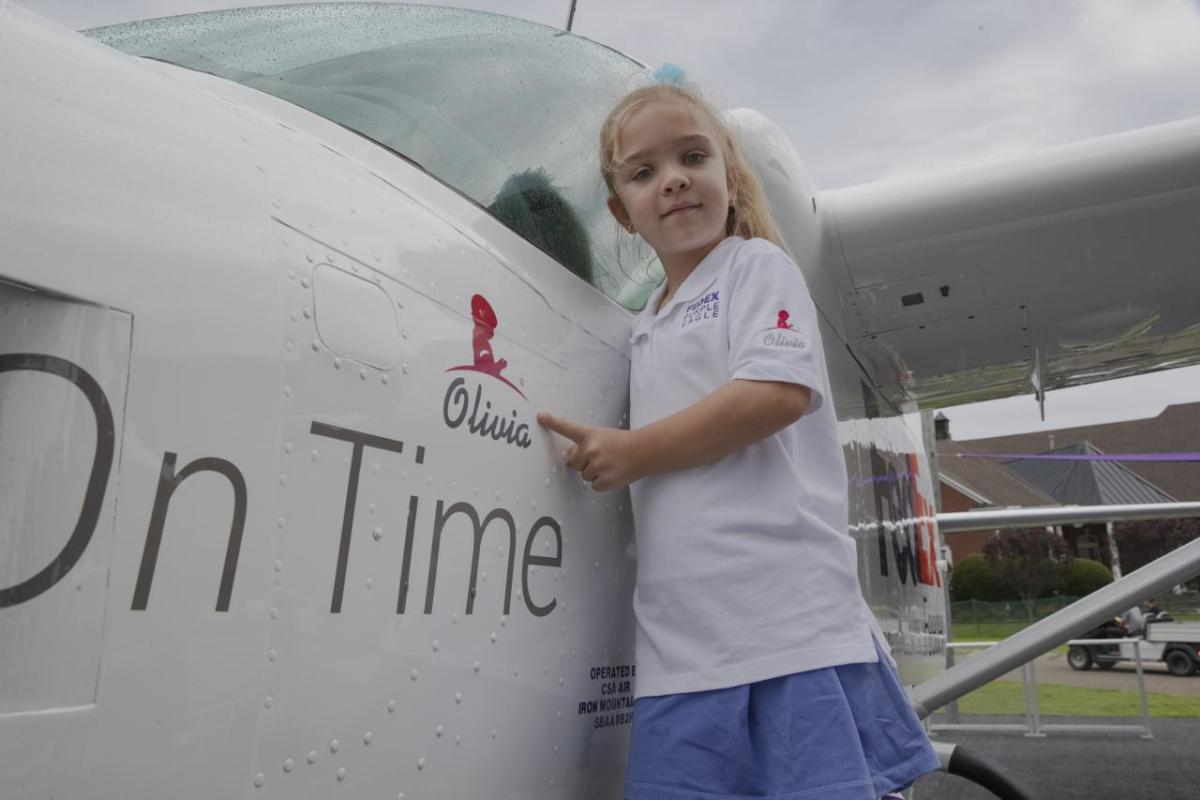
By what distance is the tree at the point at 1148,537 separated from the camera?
33.1 m

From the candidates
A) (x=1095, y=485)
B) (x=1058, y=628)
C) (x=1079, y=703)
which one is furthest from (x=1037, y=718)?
(x=1095, y=485)

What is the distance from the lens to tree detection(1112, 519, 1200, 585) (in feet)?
109

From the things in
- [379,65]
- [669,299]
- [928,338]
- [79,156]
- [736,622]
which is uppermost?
[928,338]

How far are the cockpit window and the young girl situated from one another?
0.57ft

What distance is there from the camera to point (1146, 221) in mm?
2619

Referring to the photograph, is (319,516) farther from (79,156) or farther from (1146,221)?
(1146,221)

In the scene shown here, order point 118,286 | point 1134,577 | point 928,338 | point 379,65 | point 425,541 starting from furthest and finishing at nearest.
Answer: point 928,338
point 1134,577
point 379,65
point 425,541
point 118,286

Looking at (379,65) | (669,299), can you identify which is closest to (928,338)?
(669,299)

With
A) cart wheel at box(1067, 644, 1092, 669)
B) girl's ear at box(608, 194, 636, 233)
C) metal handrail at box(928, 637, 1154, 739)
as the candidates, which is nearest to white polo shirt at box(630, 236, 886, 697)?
girl's ear at box(608, 194, 636, 233)

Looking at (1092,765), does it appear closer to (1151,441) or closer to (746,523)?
(746,523)

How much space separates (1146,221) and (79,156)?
8.62 ft

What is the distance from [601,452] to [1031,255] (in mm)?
1951

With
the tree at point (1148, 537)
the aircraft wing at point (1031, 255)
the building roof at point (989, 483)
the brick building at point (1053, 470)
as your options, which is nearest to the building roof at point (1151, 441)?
the brick building at point (1053, 470)

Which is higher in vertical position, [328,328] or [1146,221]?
[1146,221]
